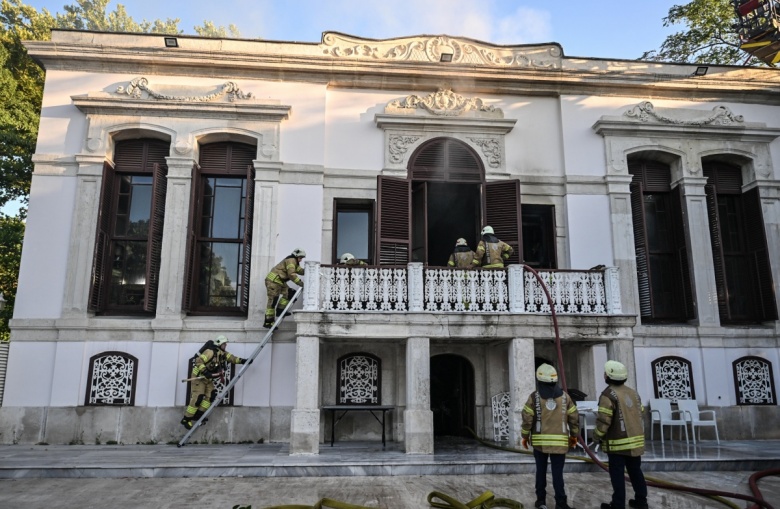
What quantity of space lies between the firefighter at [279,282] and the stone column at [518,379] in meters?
4.41

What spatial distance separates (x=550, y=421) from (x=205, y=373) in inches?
280

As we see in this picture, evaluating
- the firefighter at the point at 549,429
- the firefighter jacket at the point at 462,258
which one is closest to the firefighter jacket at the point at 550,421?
the firefighter at the point at 549,429

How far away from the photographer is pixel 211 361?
37.6ft

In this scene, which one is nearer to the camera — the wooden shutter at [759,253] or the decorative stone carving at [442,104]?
the wooden shutter at [759,253]

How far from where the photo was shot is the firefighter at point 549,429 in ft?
21.7

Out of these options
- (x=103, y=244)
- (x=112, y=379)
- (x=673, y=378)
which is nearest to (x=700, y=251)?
(x=673, y=378)

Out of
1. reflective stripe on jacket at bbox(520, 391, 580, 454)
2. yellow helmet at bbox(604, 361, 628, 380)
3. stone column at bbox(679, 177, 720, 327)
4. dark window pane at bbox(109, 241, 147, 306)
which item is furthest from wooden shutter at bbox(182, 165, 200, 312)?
stone column at bbox(679, 177, 720, 327)

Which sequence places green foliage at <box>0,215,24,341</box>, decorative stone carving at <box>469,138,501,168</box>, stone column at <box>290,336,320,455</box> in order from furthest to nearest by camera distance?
green foliage at <box>0,215,24,341</box> → decorative stone carving at <box>469,138,501,168</box> → stone column at <box>290,336,320,455</box>

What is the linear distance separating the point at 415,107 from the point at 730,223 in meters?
8.28

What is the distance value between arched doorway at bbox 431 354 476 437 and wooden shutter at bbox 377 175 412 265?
2575mm

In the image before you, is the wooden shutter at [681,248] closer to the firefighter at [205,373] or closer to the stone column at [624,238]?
the stone column at [624,238]

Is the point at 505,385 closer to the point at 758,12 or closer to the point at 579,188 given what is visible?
the point at 579,188

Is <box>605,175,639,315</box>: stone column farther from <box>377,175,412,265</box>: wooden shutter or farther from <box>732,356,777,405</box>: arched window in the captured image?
<box>377,175,412,265</box>: wooden shutter

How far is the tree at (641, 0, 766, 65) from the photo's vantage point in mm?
18750
